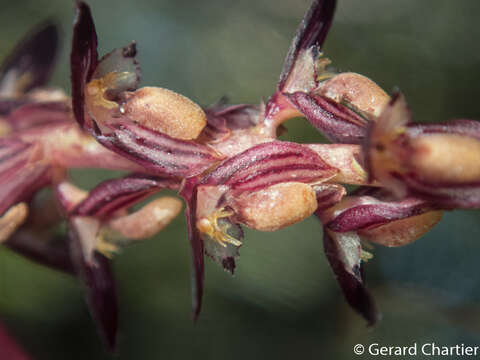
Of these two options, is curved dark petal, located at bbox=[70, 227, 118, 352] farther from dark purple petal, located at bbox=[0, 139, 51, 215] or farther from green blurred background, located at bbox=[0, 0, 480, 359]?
green blurred background, located at bbox=[0, 0, 480, 359]

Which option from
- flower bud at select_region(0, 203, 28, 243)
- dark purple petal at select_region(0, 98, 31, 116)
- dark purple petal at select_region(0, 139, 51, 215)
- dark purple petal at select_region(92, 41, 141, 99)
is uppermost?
dark purple petal at select_region(92, 41, 141, 99)

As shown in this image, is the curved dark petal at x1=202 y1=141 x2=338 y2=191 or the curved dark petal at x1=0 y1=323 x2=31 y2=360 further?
the curved dark petal at x1=0 y1=323 x2=31 y2=360

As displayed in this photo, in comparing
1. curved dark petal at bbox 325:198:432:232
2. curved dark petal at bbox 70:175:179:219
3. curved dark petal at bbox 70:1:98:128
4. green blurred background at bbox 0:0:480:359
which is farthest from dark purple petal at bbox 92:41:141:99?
green blurred background at bbox 0:0:480:359

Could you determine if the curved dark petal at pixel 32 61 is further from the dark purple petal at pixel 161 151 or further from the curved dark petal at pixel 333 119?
the curved dark petal at pixel 333 119

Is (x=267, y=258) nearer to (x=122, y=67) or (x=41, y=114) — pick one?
(x=41, y=114)
